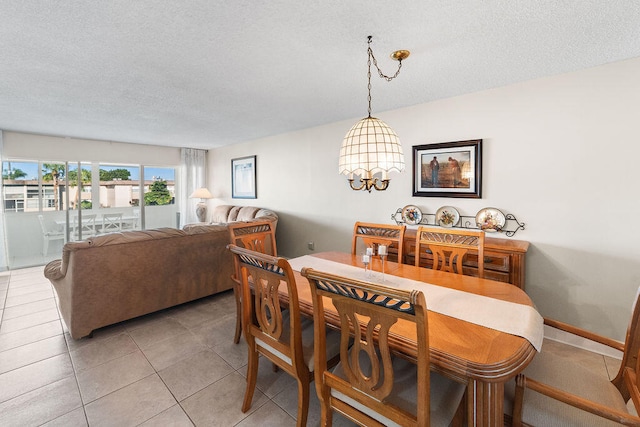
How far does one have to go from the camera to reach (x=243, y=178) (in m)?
5.59

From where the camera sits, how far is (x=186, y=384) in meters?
1.91

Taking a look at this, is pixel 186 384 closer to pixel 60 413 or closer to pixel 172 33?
pixel 60 413

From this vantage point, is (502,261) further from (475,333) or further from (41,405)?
(41,405)

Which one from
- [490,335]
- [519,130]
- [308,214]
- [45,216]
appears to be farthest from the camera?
[45,216]

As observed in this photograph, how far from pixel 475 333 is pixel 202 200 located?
642 centimetres

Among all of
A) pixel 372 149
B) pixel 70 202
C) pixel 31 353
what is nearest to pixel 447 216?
pixel 372 149

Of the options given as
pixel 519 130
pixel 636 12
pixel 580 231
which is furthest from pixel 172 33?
pixel 580 231

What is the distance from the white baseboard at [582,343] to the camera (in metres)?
2.23

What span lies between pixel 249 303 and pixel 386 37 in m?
1.87

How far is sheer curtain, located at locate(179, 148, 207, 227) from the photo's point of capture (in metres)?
6.26

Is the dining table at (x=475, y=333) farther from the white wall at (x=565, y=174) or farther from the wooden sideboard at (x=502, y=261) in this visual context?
the white wall at (x=565, y=174)

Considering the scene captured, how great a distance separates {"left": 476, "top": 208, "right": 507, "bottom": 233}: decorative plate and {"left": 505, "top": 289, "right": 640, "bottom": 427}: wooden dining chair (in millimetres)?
1494

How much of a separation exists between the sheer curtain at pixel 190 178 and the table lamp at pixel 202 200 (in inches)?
6.2

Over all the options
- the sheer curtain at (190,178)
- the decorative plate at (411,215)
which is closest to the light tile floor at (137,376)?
the decorative plate at (411,215)
